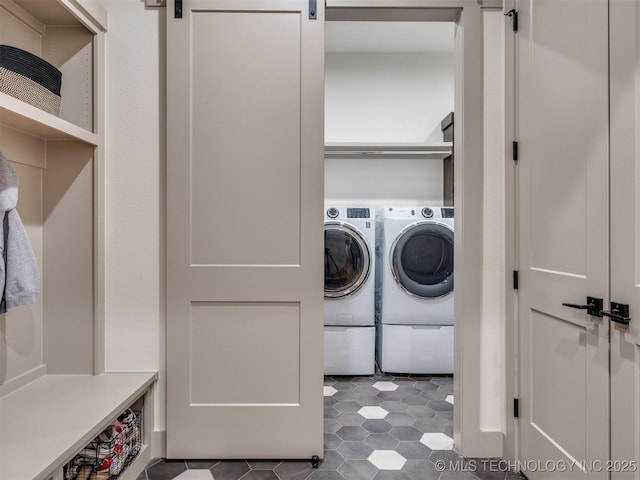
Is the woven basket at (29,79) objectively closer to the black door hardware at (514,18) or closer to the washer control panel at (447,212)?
the black door hardware at (514,18)

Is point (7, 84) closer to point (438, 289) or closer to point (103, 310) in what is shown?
point (103, 310)

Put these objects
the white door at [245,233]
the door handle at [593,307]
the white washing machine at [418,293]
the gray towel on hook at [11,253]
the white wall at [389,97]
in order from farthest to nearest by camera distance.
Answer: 1. the white wall at [389,97]
2. the white washing machine at [418,293]
3. the white door at [245,233]
4. the gray towel on hook at [11,253]
5. the door handle at [593,307]

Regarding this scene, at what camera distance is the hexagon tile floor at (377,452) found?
171 cm

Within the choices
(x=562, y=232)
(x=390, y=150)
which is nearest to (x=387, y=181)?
(x=390, y=150)

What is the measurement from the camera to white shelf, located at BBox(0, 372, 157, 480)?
1164 mm

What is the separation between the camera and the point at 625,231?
3.76 ft

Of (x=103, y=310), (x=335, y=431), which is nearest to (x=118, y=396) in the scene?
(x=103, y=310)

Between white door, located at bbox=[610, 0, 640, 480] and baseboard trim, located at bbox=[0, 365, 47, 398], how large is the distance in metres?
2.29

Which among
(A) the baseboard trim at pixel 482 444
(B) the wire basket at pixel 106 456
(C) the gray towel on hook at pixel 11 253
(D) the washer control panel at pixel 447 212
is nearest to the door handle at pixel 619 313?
(A) the baseboard trim at pixel 482 444

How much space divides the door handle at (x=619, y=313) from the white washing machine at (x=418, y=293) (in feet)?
5.50

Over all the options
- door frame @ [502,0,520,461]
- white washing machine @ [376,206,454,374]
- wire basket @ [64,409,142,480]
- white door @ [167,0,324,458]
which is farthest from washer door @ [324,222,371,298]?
wire basket @ [64,409,142,480]

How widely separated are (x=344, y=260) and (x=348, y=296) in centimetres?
28

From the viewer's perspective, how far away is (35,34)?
1752mm

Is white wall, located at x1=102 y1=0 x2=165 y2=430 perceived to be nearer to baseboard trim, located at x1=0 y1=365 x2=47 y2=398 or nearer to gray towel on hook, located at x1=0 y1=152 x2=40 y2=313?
baseboard trim, located at x1=0 y1=365 x2=47 y2=398
